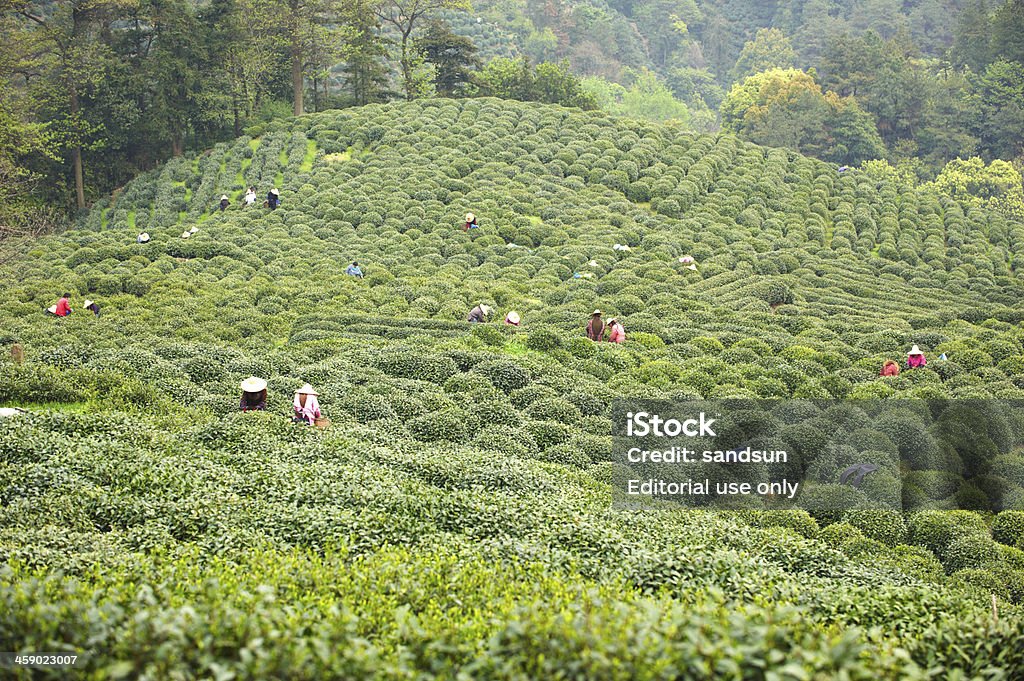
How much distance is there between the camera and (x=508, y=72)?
5122 cm

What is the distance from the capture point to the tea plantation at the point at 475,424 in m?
5.94

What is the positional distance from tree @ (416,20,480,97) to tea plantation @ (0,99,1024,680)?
43.4 ft

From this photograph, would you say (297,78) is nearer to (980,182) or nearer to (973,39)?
(980,182)

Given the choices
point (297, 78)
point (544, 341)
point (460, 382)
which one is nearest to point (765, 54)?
point (297, 78)

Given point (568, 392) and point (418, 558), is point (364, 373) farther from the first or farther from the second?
→ point (418, 558)

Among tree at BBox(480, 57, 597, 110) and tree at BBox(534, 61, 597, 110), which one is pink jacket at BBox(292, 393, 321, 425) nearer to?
tree at BBox(480, 57, 597, 110)

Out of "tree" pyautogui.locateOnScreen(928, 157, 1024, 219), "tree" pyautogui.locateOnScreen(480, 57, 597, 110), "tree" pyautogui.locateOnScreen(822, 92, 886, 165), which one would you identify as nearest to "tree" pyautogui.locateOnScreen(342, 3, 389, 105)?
"tree" pyautogui.locateOnScreen(480, 57, 597, 110)

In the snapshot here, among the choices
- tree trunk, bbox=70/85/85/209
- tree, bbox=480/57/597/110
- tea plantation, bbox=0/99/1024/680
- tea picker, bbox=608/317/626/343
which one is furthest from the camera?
tree, bbox=480/57/597/110

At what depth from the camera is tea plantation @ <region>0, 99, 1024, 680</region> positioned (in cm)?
594

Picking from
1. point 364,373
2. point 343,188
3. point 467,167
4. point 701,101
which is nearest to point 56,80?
point 343,188

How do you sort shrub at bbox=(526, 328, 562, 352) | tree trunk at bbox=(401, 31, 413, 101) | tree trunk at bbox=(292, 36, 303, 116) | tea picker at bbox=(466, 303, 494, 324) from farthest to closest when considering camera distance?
tree trunk at bbox=(401, 31, 413, 101) → tree trunk at bbox=(292, 36, 303, 116) → tea picker at bbox=(466, 303, 494, 324) → shrub at bbox=(526, 328, 562, 352)

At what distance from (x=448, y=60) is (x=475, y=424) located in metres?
38.8

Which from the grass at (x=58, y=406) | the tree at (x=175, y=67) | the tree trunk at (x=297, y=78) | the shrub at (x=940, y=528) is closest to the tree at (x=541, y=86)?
the tree trunk at (x=297, y=78)

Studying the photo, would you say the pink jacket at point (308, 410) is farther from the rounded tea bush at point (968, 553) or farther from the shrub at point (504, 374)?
the rounded tea bush at point (968, 553)
